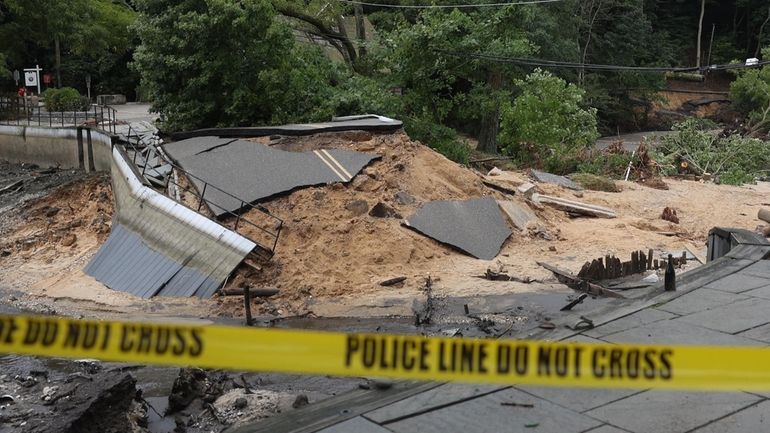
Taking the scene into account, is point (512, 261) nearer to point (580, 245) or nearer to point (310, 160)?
point (580, 245)

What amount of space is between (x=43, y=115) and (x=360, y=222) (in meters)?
21.9

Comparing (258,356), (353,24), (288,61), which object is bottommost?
(258,356)

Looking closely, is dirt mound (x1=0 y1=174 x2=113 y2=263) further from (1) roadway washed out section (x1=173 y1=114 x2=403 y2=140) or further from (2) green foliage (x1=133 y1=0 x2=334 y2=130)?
(1) roadway washed out section (x1=173 y1=114 x2=403 y2=140)

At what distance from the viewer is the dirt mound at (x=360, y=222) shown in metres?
13.4

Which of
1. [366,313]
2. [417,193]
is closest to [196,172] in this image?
[417,193]

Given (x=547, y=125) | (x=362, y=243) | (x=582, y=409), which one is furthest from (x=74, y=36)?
(x=582, y=409)

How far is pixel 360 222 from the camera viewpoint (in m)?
14.7

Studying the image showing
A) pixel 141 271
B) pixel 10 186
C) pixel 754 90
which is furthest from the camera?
pixel 754 90

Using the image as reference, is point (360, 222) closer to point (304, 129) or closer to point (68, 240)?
point (304, 129)

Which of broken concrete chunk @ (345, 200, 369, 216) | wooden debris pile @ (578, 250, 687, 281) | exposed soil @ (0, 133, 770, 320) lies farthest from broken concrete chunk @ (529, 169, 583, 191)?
wooden debris pile @ (578, 250, 687, 281)

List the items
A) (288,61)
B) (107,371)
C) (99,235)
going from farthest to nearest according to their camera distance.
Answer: (288,61) < (99,235) < (107,371)

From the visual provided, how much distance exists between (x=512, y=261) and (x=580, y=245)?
2.03 meters

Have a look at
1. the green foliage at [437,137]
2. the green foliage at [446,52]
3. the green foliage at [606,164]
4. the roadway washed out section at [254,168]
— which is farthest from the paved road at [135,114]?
the green foliage at [606,164]

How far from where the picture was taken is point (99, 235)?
17.1 m
